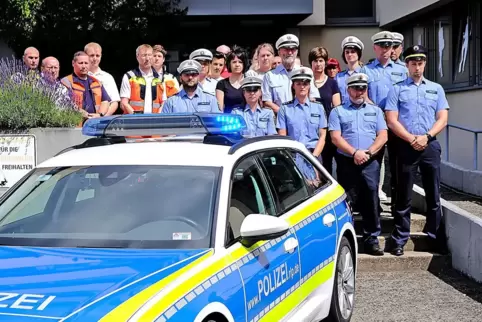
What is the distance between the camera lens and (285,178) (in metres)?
5.15

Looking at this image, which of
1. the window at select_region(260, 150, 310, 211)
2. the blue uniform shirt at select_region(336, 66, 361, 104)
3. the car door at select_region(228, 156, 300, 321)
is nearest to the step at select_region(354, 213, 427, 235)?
the blue uniform shirt at select_region(336, 66, 361, 104)

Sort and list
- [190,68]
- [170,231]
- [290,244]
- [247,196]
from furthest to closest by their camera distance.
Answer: [190,68], [290,244], [247,196], [170,231]

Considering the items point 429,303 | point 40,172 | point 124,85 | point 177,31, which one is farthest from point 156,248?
point 177,31

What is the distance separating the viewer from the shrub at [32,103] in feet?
26.5

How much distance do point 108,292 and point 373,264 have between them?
491cm

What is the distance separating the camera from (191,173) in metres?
4.38

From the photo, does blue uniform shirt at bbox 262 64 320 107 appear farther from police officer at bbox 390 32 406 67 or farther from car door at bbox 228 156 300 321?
car door at bbox 228 156 300 321

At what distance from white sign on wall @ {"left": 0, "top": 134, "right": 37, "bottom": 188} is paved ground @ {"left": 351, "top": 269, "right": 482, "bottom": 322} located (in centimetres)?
379

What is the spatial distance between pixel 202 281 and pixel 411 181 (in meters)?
4.67

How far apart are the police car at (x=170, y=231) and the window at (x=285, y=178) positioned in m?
0.01

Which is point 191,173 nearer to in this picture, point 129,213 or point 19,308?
point 129,213

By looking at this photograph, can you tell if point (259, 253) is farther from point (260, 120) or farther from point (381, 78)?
point (381, 78)

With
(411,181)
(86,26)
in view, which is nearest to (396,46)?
(411,181)

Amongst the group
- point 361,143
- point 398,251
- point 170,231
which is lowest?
point 398,251
